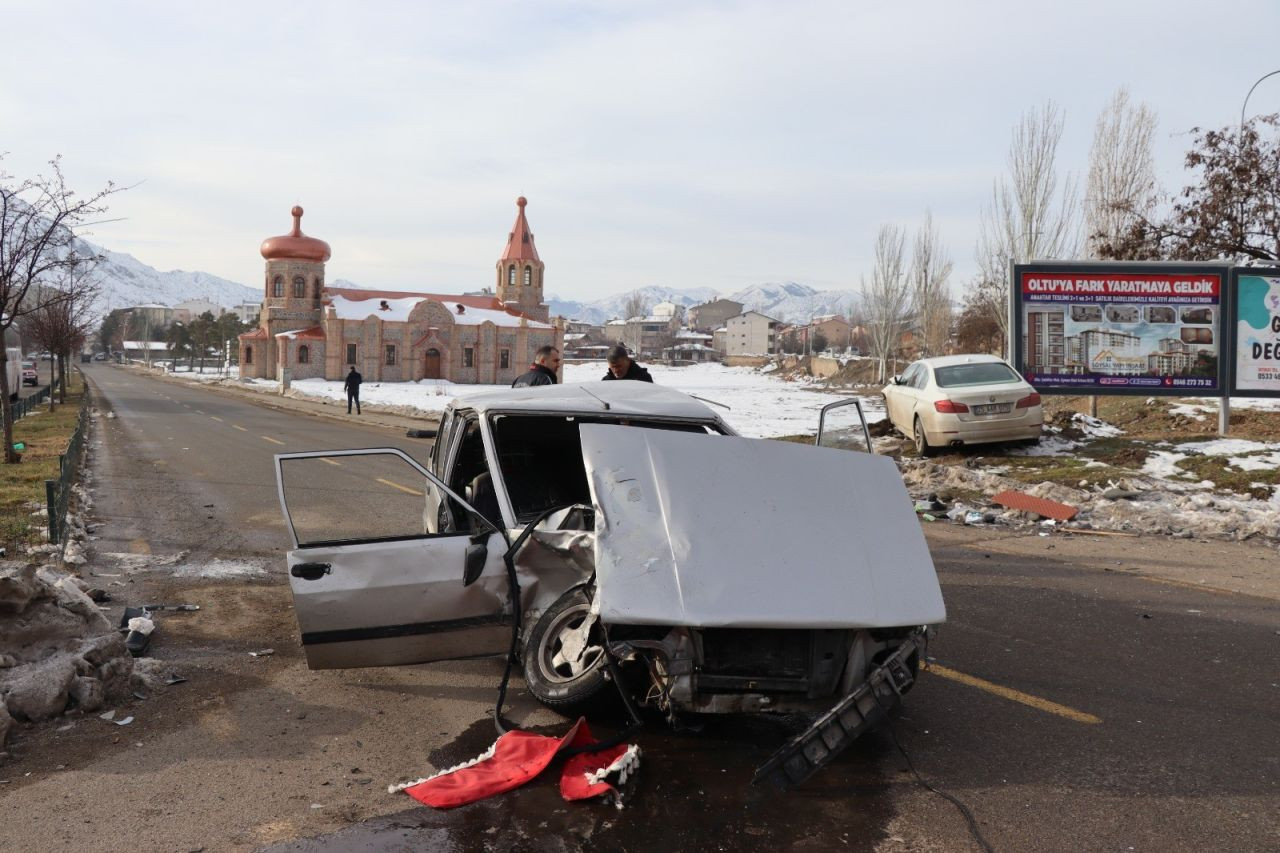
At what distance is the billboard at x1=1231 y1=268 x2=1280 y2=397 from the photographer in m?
16.9

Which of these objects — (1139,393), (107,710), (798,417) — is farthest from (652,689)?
(798,417)

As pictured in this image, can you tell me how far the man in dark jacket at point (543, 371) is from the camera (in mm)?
9391

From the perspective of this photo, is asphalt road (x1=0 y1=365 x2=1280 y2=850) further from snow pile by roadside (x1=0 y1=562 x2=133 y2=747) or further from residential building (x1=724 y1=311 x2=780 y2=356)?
residential building (x1=724 y1=311 x2=780 y2=356)

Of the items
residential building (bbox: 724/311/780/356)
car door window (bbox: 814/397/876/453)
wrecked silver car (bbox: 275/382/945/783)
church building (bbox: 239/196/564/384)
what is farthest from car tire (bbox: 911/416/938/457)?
residential building (bbox: 724/311/780/356)

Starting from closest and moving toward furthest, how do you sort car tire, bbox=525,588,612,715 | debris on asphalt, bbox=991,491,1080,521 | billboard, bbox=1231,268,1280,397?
car tire, bbox=525,588,612,715
debris on asphalt, bbox=991,491,1080,521
billboard, bbox=1231,268,1280,397

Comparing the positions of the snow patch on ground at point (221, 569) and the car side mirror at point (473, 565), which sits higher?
the car side mirror at point (473, 565)

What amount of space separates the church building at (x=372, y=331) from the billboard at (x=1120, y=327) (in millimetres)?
62984

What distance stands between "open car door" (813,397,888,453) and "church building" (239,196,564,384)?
72.5 meters

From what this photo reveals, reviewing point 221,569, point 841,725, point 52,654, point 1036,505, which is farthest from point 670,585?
point 1036,505

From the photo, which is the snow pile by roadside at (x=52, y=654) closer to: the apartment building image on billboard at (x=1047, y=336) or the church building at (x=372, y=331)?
the apartment building image on billboard at (x=1047, y=336)

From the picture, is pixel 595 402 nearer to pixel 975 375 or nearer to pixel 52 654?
pixel 52 654

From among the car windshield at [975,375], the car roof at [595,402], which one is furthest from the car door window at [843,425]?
the car windshield at [975,375]

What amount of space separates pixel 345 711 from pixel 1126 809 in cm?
392

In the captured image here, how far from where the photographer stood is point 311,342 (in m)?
76.5
